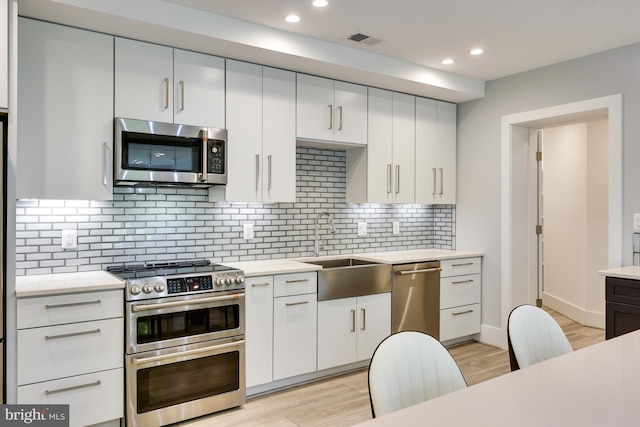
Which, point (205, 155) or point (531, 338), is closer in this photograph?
point (531, 338)

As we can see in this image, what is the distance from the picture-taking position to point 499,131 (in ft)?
15.0

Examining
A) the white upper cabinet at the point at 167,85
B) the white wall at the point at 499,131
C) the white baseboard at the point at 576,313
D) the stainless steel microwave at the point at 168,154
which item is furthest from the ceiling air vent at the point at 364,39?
the white baseboard at the point at 576,313

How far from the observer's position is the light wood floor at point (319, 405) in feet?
9.86

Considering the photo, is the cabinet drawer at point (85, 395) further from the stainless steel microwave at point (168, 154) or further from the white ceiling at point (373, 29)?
the white ceiling at point (373, 29)

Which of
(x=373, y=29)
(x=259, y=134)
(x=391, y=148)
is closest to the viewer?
(x=373, y=29)

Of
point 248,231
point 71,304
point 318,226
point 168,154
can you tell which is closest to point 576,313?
point 318,226

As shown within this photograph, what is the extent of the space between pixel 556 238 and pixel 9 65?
5.94 meters

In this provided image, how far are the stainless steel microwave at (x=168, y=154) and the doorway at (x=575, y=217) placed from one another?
3563mm

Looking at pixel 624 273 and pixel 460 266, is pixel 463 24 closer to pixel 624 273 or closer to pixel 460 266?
pixel 624 273

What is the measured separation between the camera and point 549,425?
1176 millimetres

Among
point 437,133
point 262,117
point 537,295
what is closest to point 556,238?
point 537,295

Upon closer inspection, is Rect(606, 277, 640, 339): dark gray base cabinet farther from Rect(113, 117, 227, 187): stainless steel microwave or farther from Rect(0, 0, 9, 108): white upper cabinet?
Rect(0, 0, 9, 108): white upper cabinet

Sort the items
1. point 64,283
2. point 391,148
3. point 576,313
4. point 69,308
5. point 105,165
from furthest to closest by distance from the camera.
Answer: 1. point 576,313
2. point 391,148
3. point 105,165
4. point 64,283
5. point 69,308

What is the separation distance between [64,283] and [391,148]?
9.53ft
